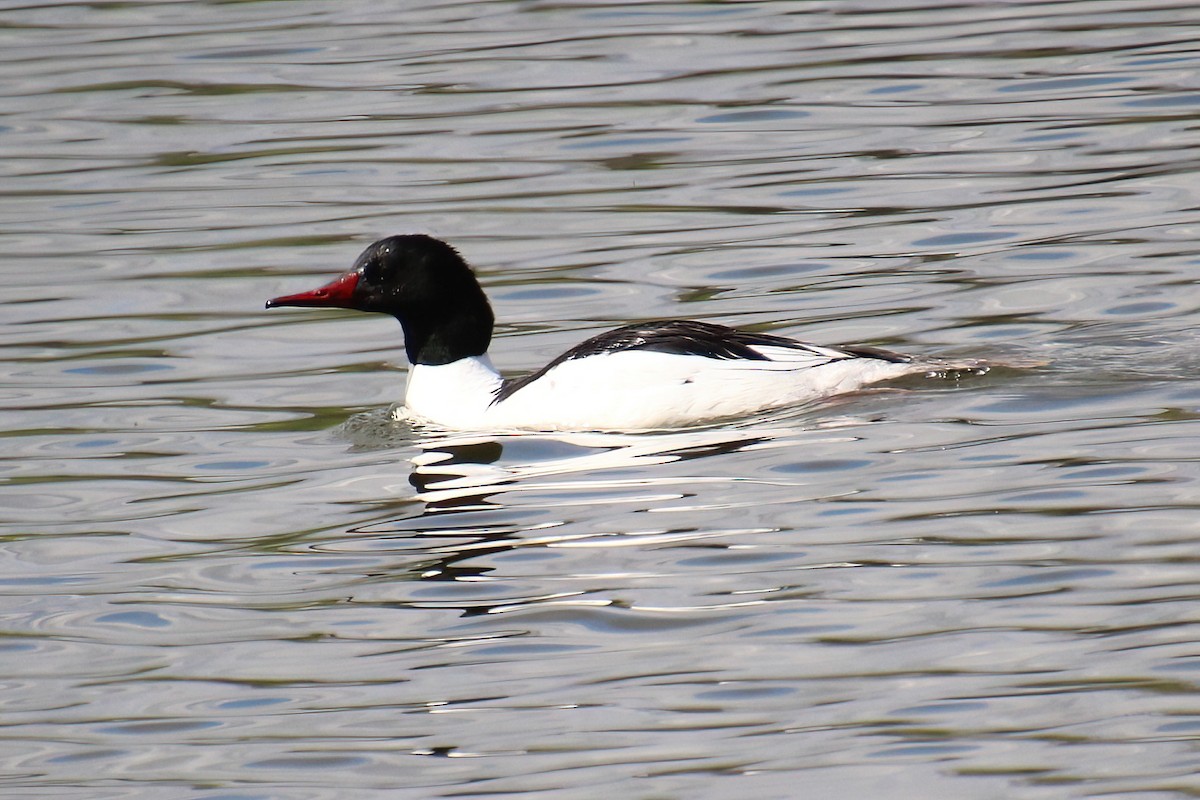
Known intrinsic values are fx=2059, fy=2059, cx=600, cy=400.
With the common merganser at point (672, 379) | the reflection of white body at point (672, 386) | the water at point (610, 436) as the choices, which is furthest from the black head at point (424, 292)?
the reflection of white body at point (672, 386)

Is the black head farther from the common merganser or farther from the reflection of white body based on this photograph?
the reflection of white body

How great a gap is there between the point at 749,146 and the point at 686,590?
7.68m

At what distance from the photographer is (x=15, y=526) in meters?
7.61

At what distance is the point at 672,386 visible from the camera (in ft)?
27.7

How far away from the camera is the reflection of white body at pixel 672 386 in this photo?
835cm

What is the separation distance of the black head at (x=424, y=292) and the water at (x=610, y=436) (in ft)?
1.59

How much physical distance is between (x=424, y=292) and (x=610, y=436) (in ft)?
4.26

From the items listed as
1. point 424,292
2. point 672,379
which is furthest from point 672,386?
point 424,292

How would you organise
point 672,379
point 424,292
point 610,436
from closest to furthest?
point 610,436
point 672,379
point 424,292

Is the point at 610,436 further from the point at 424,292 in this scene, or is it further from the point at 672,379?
the point at 424,292

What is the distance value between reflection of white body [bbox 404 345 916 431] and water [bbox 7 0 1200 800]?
6.3 inches

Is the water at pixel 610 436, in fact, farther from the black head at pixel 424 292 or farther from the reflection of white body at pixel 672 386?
the black head at pixel 424 292

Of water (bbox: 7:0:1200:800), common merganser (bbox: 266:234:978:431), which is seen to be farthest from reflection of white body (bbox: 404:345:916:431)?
water (bbox: 7:0:1200:800)

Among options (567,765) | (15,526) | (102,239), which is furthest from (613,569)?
(102,239)
